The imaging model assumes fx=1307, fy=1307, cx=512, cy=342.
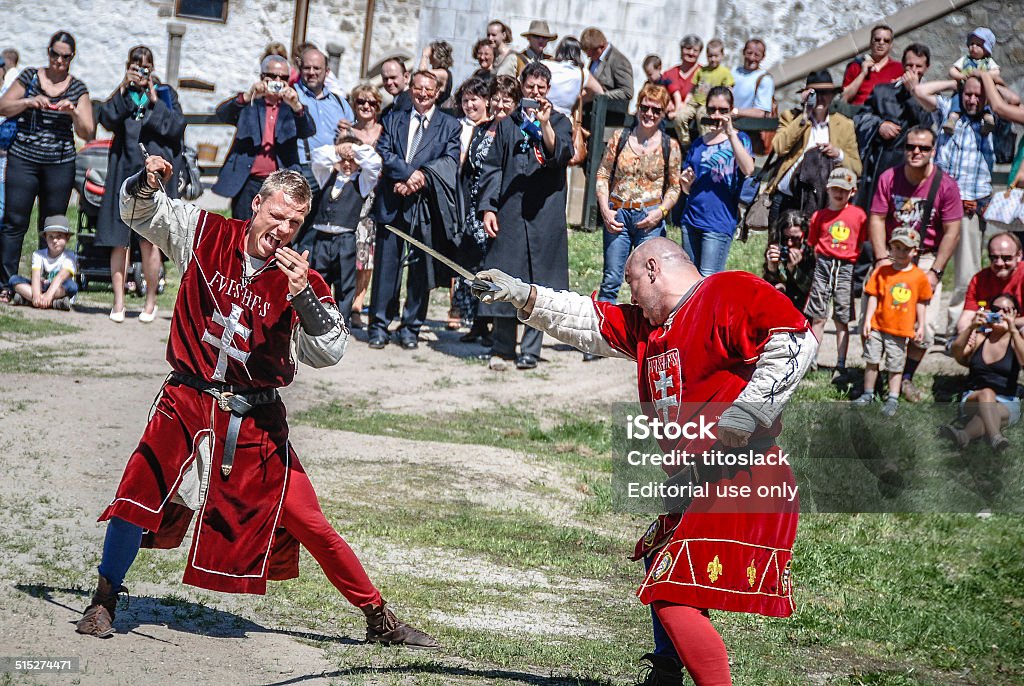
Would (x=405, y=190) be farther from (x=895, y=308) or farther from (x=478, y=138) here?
(x=895, y=308)

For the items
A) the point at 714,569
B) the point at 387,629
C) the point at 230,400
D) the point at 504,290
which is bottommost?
the point at 387,629

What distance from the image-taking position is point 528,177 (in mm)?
10773

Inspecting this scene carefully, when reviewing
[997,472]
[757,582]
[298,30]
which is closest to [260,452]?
[757,582]

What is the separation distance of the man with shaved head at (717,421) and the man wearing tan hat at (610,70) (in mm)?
9075

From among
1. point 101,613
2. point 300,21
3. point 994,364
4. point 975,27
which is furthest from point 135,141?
point 300,21

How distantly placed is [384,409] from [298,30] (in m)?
13.7

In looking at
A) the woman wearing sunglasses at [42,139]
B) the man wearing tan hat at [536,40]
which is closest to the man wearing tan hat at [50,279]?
the woman wearing sunglasses at [42,139]

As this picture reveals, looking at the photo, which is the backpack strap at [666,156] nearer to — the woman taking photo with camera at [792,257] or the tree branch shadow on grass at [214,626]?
the woman taking photo with camera at [792,257]

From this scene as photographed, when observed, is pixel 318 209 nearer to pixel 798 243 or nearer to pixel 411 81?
pixel 411 81

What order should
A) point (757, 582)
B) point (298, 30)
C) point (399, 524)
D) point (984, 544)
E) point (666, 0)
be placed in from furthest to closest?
point (298, 30)
point (666, 0)
point (984, 544)
point (399, 524)
point (757, 582)

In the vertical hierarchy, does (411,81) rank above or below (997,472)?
above

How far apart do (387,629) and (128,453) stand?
3081mm

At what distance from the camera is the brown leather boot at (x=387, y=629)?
556 cm

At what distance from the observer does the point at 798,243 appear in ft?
35.8
